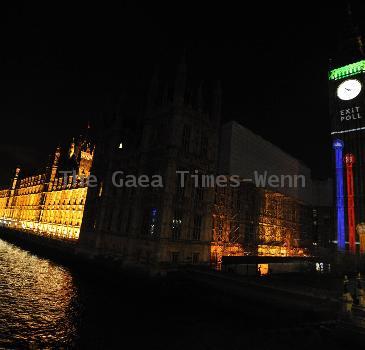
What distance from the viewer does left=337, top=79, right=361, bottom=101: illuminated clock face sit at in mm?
73625

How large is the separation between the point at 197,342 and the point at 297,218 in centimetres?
6429

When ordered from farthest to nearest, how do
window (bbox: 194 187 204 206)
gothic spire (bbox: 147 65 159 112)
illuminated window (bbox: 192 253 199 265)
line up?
gothic spire (bbox: 147 65 159 112) → window (bbox: 194 187 204 206) → illuminated window (bbox: 192 253 199 265)

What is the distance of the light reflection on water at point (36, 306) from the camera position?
1661cm

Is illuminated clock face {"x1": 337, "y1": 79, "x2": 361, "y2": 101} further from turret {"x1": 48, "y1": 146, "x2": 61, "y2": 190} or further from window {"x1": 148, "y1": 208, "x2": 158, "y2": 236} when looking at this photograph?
turret {"x1": 48, "y1": 146, "x2": 61, "y2": 190}

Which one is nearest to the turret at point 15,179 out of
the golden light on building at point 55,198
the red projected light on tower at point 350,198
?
the golden light on building at point 55,198

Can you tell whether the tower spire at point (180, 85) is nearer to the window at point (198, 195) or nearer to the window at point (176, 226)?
the window at point (198, 195)

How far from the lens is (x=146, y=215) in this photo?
43.8 meters

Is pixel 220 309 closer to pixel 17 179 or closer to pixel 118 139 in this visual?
pixel 118 139

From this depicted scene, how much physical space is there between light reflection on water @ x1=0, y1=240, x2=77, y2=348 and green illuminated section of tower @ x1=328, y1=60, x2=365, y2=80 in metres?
82.1

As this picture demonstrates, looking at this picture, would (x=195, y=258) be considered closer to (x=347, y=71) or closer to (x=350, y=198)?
(x=350, y=198)

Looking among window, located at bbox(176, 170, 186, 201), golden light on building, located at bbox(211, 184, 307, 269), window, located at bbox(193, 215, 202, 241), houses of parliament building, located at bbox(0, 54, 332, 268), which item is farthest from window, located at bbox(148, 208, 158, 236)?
golden light on building, located at bbox(211, 184, 307, 269)

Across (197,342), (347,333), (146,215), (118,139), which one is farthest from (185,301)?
(118,139)

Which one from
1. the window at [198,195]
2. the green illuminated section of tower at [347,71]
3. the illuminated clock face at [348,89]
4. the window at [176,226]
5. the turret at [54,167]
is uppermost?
the green illuminated section of tower at [347,71]

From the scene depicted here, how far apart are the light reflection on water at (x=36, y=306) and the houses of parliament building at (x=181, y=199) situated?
473 inches
